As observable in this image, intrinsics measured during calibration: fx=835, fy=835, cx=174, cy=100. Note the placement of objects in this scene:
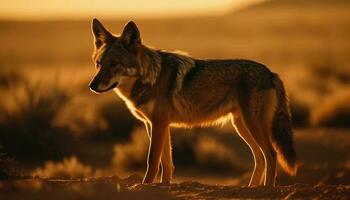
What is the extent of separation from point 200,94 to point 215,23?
3319 inches

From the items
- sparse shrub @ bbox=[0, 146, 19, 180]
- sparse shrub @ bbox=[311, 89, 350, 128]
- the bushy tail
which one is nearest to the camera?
sparse shrub @ bbox=[0, 146, 19, 180]

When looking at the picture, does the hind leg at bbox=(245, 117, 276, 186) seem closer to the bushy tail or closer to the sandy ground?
the bushy tail

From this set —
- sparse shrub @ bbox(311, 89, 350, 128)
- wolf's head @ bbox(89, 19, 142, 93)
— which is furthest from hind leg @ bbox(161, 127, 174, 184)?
sparse shrub @ bbox(311, 89, 350, 128)

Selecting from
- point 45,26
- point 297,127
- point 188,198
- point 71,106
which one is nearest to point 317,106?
point 297,127

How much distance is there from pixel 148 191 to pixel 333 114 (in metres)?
11.6

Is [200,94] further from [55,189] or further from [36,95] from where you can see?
[36,95]

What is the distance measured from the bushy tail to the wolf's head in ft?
6.37

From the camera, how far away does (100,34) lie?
10859 mm

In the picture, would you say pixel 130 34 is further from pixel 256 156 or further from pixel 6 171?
pixel 256 156

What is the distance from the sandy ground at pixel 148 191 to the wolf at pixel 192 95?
1.19 metres

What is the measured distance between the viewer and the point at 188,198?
8.90m

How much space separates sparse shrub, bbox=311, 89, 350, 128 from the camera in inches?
784

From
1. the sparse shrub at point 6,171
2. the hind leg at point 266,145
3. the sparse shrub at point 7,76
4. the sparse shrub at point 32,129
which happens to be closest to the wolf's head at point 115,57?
the sparse shrub at point 6,171

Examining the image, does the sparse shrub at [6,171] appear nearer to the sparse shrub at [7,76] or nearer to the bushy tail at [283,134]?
the bushy tail at [283,134]
